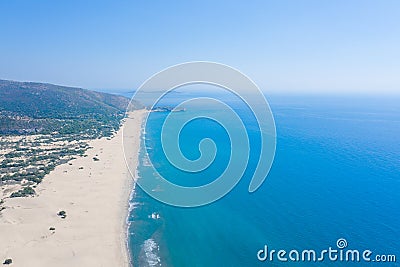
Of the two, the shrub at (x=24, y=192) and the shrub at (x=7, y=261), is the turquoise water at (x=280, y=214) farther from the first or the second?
the shrub at (x=24, y=192)

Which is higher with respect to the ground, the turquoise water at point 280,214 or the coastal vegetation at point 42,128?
the coastal vegetation at point 42,128

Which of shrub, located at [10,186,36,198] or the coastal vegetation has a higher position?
the coastal vegetation

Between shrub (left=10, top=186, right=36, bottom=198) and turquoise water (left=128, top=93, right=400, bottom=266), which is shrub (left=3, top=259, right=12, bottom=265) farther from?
shrub (left=10, top=186, right=36, bottom=198)

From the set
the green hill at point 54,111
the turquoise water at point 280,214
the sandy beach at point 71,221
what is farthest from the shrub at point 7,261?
the green hill at point 54,111

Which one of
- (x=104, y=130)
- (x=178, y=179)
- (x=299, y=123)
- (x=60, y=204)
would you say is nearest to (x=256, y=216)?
(x=178, y=179)

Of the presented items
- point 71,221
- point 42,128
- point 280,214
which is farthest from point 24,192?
point 42,128

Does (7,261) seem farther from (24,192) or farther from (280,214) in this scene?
(280,214)

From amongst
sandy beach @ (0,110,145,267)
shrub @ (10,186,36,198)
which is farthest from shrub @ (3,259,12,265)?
shrub @ (10,186,36,198)

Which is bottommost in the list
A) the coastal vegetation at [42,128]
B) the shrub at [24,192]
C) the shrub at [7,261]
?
the shrub at [7,261]

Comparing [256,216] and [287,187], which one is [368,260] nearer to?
[256,216]
